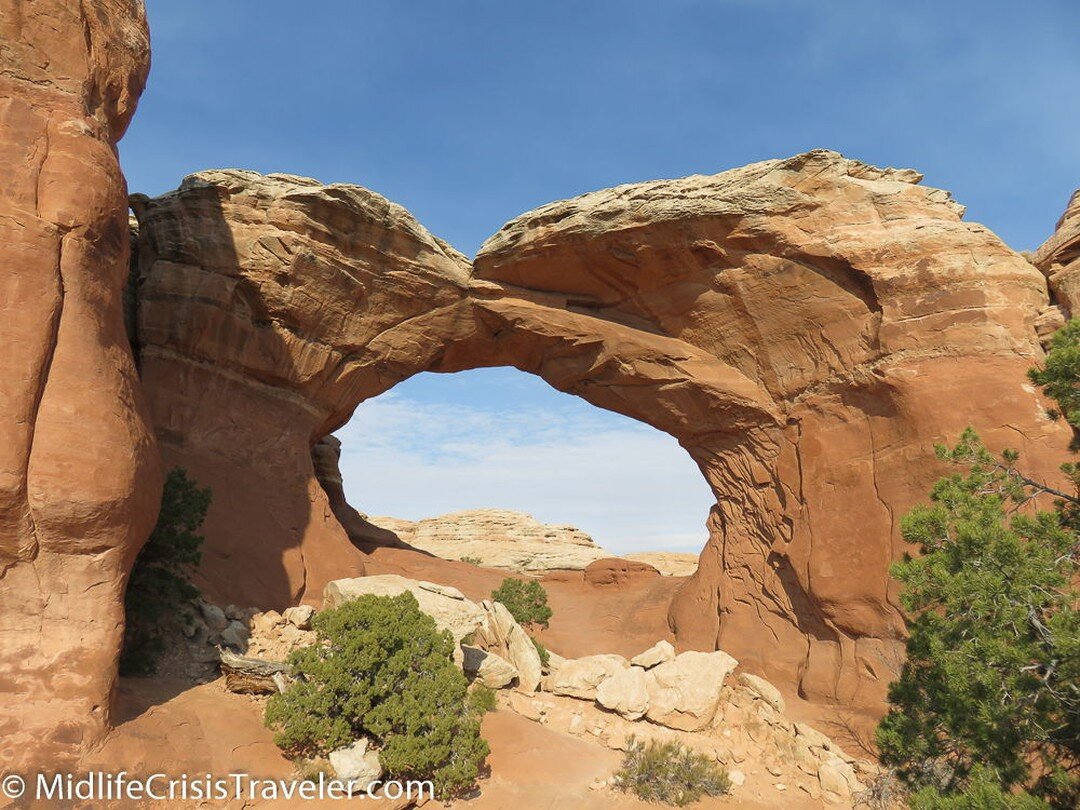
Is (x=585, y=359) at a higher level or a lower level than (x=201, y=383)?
higher

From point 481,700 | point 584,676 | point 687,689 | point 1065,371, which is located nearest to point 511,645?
point 584,676

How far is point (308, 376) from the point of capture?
19297 mm

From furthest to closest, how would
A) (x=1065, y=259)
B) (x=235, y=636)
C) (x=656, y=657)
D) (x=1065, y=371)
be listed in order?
(x=1065, y=259) → (x=656, y=657) → (x=235, y=636) → (x=1065, y=371)

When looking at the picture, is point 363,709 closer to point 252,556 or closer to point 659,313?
point 252,556

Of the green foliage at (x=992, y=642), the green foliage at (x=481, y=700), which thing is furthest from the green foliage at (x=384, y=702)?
the green foliage at (x=992, y=642)

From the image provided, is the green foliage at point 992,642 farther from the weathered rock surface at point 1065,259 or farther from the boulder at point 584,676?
the weathered rock surface at point 1065,259

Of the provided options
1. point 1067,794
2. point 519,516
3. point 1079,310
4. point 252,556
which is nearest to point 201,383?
point 252,556

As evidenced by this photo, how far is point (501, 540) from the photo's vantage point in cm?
4459

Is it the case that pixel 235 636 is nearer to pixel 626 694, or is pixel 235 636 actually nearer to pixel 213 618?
pixel 213 618

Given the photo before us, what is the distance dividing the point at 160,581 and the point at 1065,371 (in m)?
13.3

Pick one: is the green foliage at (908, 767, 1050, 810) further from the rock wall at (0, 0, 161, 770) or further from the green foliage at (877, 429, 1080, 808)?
the rock wall at (0, 0, 161, 770)

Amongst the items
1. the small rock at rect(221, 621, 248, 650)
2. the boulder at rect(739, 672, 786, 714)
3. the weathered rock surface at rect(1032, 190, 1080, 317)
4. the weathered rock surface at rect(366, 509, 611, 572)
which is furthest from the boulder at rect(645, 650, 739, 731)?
the weathered rock surface at rect(366, 509, 611, 572)

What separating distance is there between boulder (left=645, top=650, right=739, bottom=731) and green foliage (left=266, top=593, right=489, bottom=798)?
156 inches

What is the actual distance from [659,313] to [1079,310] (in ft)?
32.1
